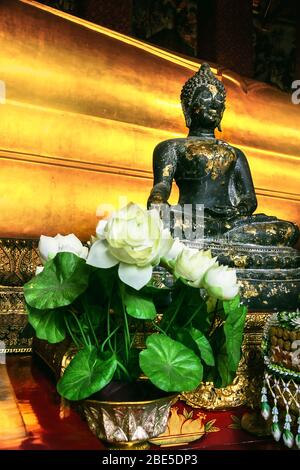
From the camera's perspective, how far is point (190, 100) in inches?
77.5

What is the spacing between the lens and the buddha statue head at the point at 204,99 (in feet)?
6.38

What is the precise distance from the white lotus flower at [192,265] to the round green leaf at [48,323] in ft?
0.69

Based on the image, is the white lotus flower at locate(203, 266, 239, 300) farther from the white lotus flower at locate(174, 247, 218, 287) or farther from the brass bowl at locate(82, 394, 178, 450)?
the brass bowl at locate(82, 394, 178, 450)

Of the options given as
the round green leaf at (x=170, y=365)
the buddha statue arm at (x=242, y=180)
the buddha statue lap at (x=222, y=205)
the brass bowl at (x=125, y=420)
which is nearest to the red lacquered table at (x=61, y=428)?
the brass bowl at (x=125, y=420)

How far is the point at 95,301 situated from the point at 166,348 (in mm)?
158

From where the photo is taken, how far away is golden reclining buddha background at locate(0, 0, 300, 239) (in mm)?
2346

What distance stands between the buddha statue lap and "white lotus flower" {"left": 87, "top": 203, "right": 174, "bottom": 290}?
74 centimetres

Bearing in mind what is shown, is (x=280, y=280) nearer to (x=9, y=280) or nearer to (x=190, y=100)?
(x=190, y=100)

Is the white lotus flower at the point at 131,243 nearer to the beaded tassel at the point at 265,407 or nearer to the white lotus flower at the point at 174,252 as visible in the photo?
the white lotus flower at the point at 174,252

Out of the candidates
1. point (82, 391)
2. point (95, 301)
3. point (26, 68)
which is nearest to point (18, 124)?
point (26, 68)

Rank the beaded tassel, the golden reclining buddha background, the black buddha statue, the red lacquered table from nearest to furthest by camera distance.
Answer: the red lacquered table
the beaded tassel
the black buddha statue
the golden reclining buddha background

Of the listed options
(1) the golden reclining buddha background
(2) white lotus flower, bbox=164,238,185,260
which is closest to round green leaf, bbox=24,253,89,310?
(2) white lotus flower, bbox=164,238,185,260

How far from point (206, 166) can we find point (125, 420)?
1.30m

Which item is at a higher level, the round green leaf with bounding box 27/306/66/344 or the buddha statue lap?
the buddha statue lap
